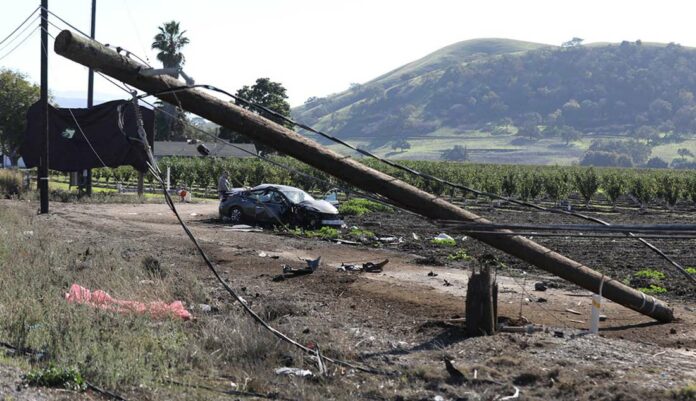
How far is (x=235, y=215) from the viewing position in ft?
90.7

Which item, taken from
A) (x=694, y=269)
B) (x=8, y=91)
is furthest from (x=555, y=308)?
(x=8, y=91)

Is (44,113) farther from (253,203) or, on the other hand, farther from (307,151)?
(307,151)

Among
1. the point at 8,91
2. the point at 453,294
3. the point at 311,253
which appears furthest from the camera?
the point at 8,91

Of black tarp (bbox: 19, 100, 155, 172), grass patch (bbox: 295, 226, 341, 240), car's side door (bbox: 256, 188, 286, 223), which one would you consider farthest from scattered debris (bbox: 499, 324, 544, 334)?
black tarp (bbox: 19, 100, 155, 172)

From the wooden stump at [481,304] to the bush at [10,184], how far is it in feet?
96.4

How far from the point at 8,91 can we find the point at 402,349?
6557 cm

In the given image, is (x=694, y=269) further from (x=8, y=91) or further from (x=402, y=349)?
(x=8, y=91)

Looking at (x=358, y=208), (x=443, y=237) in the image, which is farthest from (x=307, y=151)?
(x=358, y=208)

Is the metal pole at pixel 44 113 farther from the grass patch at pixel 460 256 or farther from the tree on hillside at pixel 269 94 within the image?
the tree on hillside at pixel 269 94

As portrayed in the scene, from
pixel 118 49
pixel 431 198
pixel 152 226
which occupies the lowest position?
pixel 152 226

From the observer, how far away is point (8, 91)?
6869 cm

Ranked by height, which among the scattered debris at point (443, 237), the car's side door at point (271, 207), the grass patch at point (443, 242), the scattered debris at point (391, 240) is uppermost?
the car's side door at point (271, 207)

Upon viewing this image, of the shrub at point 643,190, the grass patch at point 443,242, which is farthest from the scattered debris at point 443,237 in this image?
the shrub at point 643,190

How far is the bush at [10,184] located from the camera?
36125 millimetres
